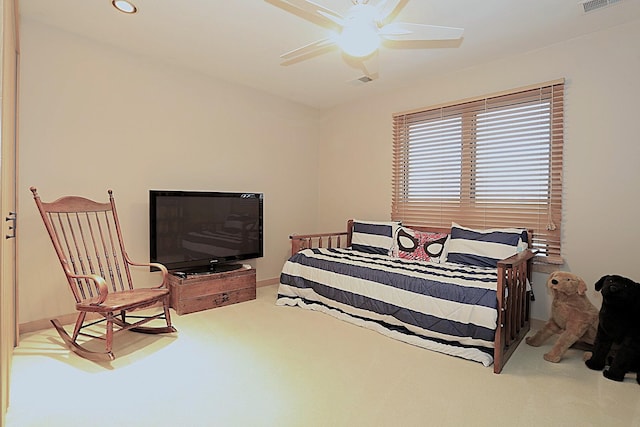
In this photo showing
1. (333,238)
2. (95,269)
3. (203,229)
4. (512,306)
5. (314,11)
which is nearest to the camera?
(314,11)

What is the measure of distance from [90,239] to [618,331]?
4151 mm

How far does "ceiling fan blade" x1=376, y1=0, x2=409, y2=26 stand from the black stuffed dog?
2.22m

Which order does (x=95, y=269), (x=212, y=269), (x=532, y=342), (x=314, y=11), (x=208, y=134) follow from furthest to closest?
(x=208, y=134) → (x=212, y=269) → (x=95, y=269) → (x=532, y=342) → (x=314, y=11)

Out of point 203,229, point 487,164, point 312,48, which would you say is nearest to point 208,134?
point 203,229

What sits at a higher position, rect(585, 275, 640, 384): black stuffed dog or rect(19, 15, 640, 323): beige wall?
rect(19, 15, 640, 323): beige wall

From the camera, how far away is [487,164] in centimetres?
339

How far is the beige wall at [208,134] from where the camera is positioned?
270 centimetres

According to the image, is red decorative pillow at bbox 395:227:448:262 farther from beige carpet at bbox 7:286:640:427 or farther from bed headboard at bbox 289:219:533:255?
beige carpet at bbox 7:286:640:427

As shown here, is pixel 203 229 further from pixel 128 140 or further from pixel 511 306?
pixel 511 306

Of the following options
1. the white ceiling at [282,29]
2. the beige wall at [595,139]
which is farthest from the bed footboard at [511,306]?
the white ceiling at [282,29]

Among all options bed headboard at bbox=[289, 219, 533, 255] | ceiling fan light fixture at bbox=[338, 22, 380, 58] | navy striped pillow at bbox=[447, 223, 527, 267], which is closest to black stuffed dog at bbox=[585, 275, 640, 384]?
navy striped pillow at bbox=[447, 223, 527, 267]

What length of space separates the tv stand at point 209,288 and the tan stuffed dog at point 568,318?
2715mm

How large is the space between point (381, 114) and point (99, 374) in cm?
385

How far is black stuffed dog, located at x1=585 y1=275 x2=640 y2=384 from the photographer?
6.93ft
